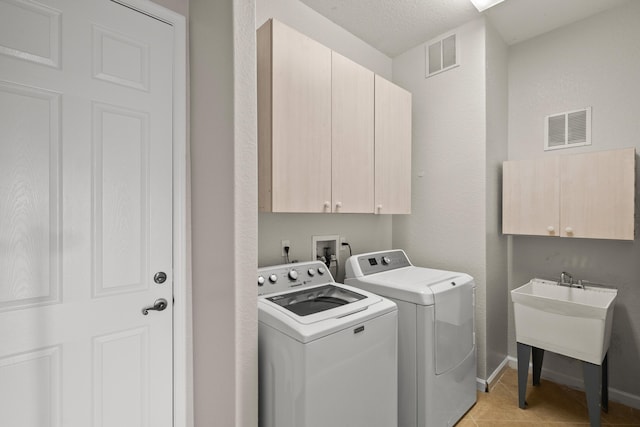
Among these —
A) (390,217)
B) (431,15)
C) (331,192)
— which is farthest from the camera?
(390,217)

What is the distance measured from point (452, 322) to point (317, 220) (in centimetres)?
113

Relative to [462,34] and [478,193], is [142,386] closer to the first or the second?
[478,193]

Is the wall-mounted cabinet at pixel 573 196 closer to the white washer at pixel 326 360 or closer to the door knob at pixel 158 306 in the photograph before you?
the white washer at pixel 326 360

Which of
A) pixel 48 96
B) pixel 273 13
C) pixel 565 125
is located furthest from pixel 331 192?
pixel 565 125

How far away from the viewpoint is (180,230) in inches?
59.2

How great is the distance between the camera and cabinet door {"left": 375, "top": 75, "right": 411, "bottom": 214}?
2.24 m

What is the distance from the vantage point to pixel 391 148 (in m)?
2.34

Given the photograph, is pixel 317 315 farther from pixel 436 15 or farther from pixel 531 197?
pixel 436 15

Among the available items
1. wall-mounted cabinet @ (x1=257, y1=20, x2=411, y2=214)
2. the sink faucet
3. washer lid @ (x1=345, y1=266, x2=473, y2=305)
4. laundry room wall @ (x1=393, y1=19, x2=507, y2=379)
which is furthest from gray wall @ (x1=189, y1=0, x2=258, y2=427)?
the sink faucet

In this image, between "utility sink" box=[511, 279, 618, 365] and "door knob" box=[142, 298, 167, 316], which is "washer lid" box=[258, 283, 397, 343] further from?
"utility sink" box=[511, 279, 618, 365]

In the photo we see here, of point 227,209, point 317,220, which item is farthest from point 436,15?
point 227,209

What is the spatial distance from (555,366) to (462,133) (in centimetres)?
205

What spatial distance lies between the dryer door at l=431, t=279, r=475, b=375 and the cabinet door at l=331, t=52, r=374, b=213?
2.42 feet

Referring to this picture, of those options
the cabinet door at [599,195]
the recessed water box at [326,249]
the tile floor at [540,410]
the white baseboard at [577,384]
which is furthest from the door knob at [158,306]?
the white baseboard at [577,384]
